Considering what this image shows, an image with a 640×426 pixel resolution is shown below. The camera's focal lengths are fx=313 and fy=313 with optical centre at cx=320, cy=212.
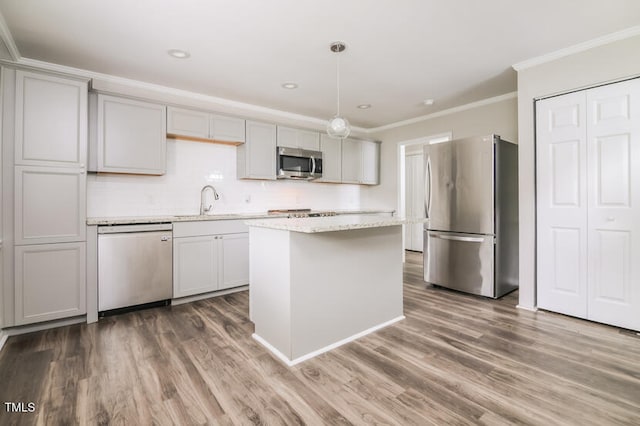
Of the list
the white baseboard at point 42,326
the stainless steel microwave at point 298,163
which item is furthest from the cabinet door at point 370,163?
the white baseboard at point 42,326

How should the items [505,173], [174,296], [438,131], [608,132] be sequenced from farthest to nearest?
[438,131], [505,173], [174,296], [608,132]

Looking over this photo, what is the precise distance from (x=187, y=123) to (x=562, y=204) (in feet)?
13.5

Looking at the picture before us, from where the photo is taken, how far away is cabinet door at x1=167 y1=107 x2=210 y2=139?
3.65m

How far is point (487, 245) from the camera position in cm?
354

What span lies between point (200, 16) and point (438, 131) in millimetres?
3869

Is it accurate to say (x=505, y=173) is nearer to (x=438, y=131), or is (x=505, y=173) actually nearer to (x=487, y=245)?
(x=487, y=245)

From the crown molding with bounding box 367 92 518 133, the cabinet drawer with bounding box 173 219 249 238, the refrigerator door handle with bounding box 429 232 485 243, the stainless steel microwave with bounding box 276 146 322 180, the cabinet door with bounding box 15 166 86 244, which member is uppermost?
the crown molding with bounding box 367 92 518 133

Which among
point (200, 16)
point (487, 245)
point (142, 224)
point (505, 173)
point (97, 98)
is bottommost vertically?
point (487, 245)

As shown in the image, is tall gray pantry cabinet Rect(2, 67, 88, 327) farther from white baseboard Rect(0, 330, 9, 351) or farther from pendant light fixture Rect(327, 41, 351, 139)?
pendant light fixture Rect(327, 41, 351, 139)

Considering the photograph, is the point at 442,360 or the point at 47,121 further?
the point at 47,121

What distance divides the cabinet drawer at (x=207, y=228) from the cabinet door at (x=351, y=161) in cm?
231

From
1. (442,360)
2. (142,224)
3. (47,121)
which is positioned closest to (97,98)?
(47,121)

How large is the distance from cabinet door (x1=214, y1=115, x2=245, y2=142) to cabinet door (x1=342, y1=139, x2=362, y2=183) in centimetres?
195

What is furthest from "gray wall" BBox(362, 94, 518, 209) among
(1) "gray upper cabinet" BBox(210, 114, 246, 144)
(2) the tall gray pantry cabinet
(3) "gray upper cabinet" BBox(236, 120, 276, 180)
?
(2) the tall gray pantry cabinet
